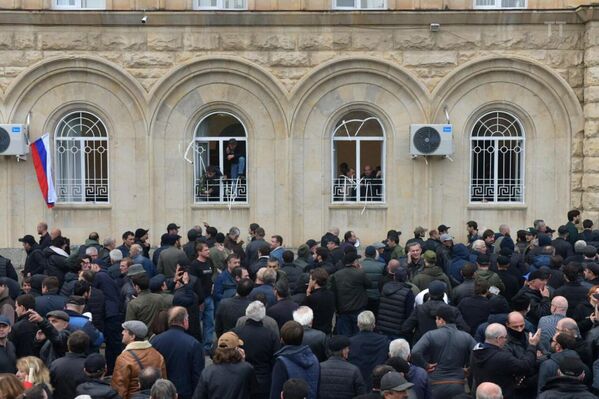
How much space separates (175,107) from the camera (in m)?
21.3

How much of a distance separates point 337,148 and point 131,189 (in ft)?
15.0

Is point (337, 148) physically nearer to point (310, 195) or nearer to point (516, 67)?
point (310, 195)

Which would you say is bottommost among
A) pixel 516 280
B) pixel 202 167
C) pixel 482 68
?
pixel 516 280

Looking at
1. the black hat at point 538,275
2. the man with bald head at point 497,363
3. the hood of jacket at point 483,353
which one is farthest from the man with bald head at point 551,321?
the black hat at point 538,275

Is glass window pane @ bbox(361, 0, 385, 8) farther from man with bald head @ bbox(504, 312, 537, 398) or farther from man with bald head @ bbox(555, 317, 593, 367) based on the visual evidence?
man with bald head @ bbox(555, 317, 593, 367)

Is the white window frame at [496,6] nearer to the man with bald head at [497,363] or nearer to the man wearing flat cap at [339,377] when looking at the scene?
the man with bald head at [497,363]

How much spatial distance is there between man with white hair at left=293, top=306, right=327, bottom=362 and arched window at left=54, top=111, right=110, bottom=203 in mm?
11458

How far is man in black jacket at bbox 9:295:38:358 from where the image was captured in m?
10.6

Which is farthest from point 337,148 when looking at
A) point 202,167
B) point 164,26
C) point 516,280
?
point 516,280

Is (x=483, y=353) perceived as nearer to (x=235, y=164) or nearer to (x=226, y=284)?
(x=226, y=284)

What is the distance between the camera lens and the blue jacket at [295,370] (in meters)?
9.62

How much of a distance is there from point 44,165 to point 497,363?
1366 centimetres

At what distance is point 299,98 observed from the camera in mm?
21188

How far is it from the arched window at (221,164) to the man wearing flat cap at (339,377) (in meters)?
12.2
